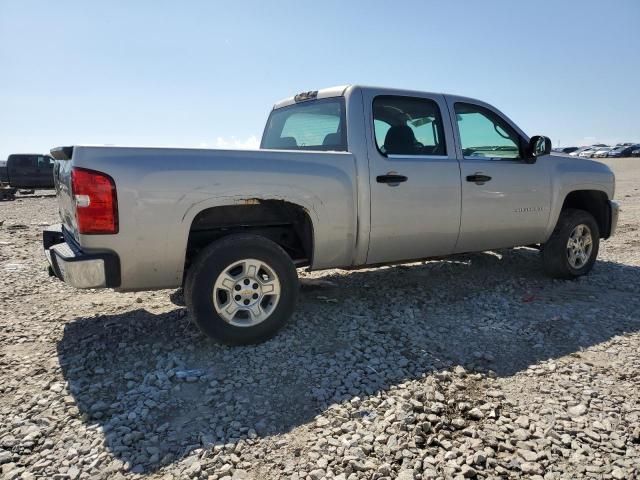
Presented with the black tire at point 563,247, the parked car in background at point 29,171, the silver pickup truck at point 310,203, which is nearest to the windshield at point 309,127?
the silver pickup truck at point 310,203

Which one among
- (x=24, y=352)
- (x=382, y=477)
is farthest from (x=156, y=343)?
(x=382, y=477)

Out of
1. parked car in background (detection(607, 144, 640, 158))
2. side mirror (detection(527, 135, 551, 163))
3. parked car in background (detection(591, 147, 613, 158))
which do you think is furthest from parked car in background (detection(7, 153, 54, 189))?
parked car in background (detection(607, 144, 640, 158))

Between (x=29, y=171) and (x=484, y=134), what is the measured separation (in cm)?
2214

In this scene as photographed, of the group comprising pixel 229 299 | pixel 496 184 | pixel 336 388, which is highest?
pixel 496 184

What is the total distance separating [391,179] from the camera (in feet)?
13.3

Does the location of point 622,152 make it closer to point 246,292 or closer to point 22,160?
point 22,160

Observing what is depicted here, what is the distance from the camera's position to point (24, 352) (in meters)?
3.60

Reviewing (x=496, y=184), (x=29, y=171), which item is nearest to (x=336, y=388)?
(x=496, y=184)

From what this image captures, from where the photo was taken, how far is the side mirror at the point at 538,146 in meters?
4.86

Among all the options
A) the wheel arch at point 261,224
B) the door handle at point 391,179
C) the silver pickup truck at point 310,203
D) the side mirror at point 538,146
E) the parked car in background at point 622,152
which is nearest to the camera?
the silver pickup truck at point 310,203

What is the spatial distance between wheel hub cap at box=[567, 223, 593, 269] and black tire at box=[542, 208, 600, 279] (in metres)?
0.04

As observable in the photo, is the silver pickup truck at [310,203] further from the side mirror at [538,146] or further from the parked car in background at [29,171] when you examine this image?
the parked car in background at [29,171]

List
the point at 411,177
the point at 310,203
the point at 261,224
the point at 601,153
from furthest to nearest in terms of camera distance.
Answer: the point at 601,153 < the point at 411,177 < the point at 261,224 < the point at 310,203

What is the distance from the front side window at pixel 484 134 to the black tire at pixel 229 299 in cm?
227
